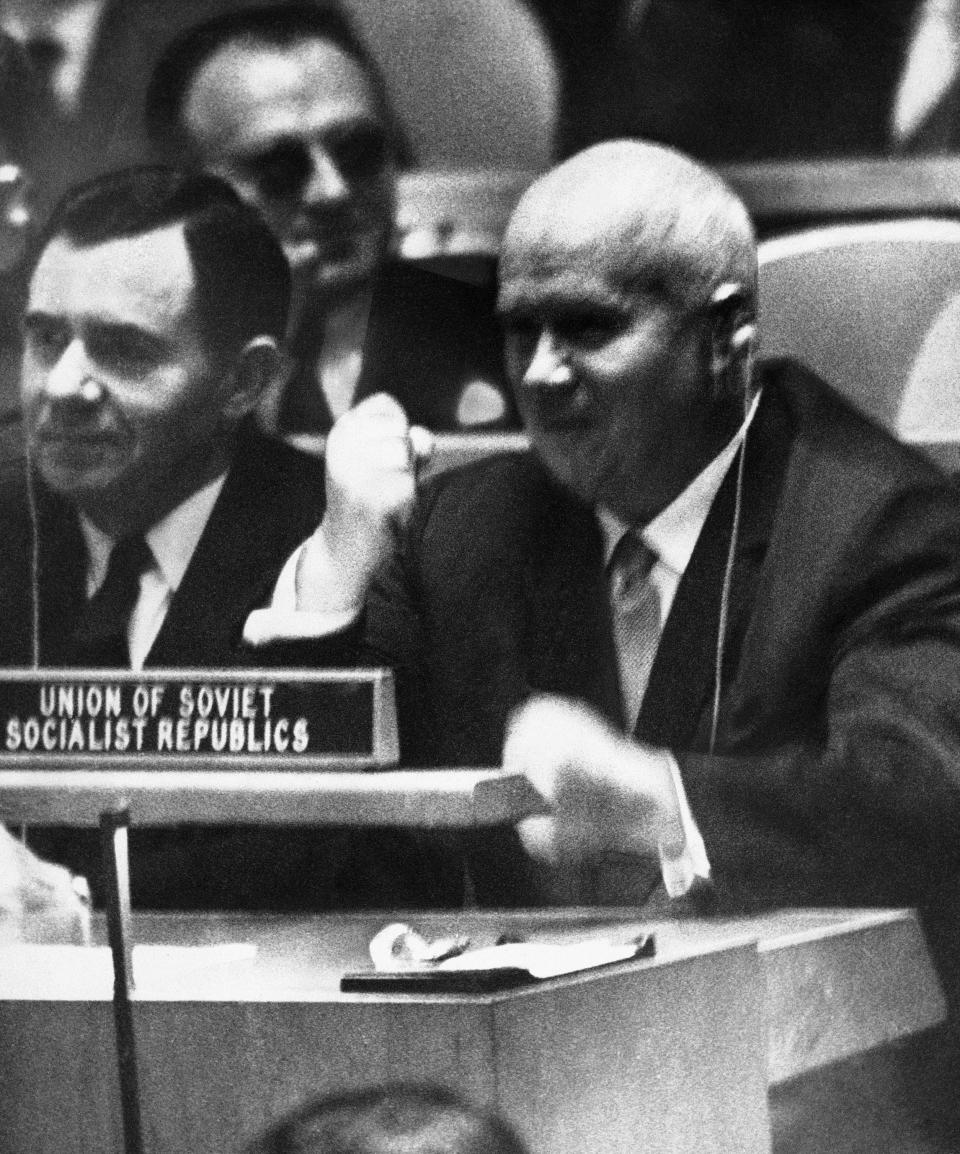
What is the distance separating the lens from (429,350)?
10.5 ft

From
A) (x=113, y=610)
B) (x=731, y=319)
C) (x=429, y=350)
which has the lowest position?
(x=113, y=610)


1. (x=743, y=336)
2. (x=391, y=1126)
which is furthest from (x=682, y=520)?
(x=391, y=1126)

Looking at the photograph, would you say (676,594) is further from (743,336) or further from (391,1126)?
(391,1126)

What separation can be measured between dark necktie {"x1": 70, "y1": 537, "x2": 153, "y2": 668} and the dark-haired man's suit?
32 millimetres

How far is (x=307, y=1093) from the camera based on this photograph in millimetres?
2975

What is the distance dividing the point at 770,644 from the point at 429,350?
0.67 metres

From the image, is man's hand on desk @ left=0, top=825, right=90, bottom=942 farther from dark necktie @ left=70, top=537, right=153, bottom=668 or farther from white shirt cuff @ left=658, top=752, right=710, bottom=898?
white shirt cuff @ left=658, top=752, right=710, bottom=898

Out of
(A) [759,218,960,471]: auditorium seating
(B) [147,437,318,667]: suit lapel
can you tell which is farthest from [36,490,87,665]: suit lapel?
(A) [759,218,960,471]: auditorium seating

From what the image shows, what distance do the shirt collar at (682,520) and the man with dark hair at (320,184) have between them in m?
0.29

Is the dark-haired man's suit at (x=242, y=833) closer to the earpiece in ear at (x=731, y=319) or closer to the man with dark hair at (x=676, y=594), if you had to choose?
the man with dark hair at (x=676, y=594)

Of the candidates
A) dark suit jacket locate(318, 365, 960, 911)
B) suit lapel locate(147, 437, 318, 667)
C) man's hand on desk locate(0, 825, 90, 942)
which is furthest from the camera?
man's hand on desk locate(0, 825, 90, 942)

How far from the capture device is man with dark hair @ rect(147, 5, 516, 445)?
10.5ft

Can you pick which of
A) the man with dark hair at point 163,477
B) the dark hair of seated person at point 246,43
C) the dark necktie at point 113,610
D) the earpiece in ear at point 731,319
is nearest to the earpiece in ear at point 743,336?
the earpiece in ear at point 731,319

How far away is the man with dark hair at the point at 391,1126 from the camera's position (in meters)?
2.94
